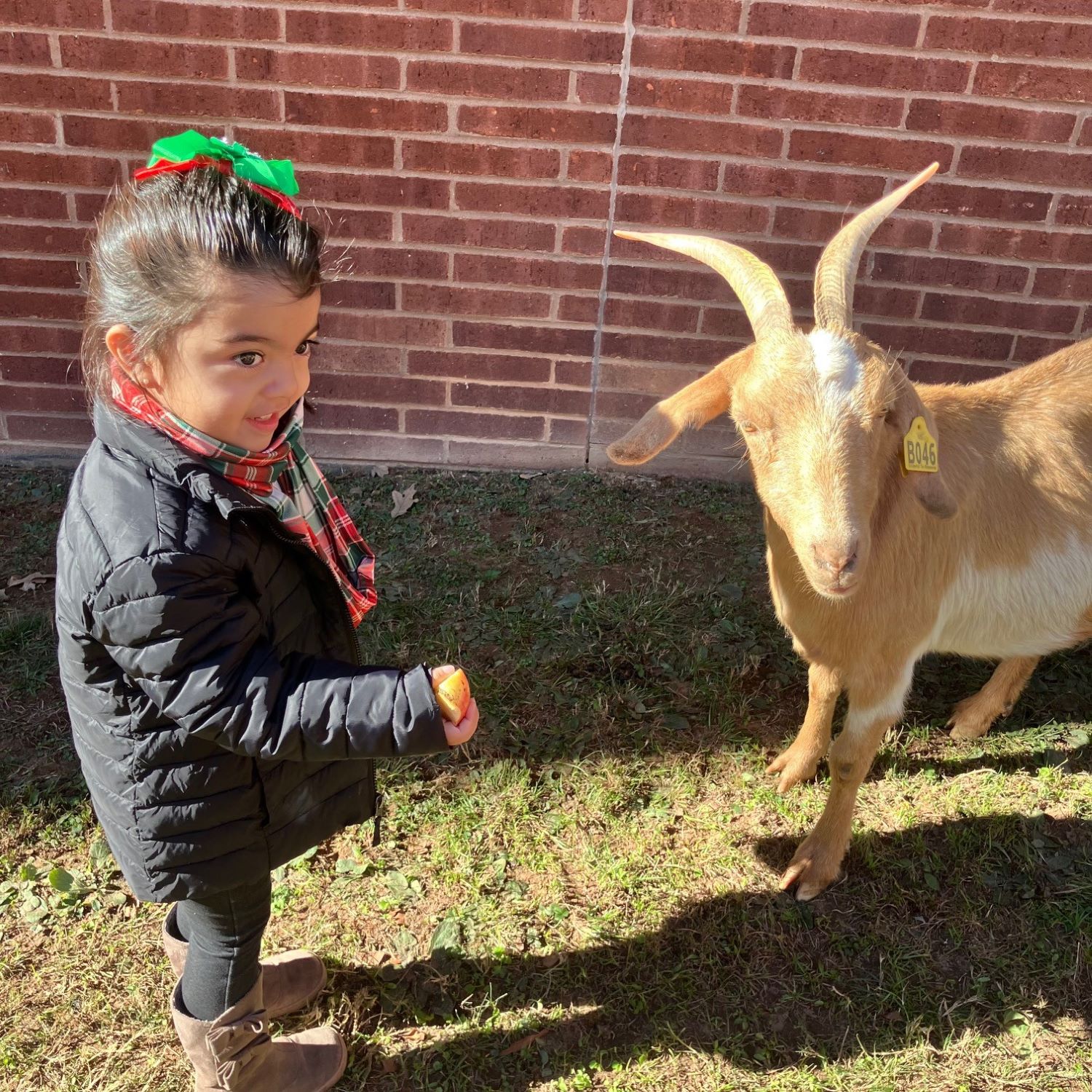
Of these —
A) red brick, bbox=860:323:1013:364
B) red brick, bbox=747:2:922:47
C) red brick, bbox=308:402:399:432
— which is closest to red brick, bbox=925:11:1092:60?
red brick, bbox=747:2:922:47

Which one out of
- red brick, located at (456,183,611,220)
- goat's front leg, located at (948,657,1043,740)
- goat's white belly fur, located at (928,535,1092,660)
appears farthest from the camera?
red brick, located at (456,183,611,220)

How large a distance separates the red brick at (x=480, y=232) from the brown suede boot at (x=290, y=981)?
3.02 m

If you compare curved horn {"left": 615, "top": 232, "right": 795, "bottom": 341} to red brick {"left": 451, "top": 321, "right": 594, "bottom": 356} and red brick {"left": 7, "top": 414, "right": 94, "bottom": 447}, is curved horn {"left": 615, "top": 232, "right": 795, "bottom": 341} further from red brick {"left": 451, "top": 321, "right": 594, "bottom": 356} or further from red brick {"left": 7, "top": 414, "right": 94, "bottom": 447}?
red brick {"left": 7, "top": 414, "right": 94, "bottom": 447}

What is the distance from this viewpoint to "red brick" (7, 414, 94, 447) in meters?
4.54

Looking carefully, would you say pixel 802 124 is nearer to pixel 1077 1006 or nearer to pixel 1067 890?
pixel 1067 890

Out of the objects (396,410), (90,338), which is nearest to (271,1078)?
(90,338)

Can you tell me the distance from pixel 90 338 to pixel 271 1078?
171 cm

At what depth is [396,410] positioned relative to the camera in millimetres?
4613

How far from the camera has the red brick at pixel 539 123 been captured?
3992mm

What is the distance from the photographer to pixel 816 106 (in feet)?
13.0

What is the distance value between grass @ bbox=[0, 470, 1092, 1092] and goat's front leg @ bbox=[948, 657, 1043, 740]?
6cm

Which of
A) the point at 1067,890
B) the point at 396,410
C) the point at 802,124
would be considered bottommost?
the point at 1067,890

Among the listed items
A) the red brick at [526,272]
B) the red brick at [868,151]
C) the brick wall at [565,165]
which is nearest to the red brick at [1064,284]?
the brick wall at [565,165]

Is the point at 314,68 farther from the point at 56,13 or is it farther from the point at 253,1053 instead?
the point at 253,1053
